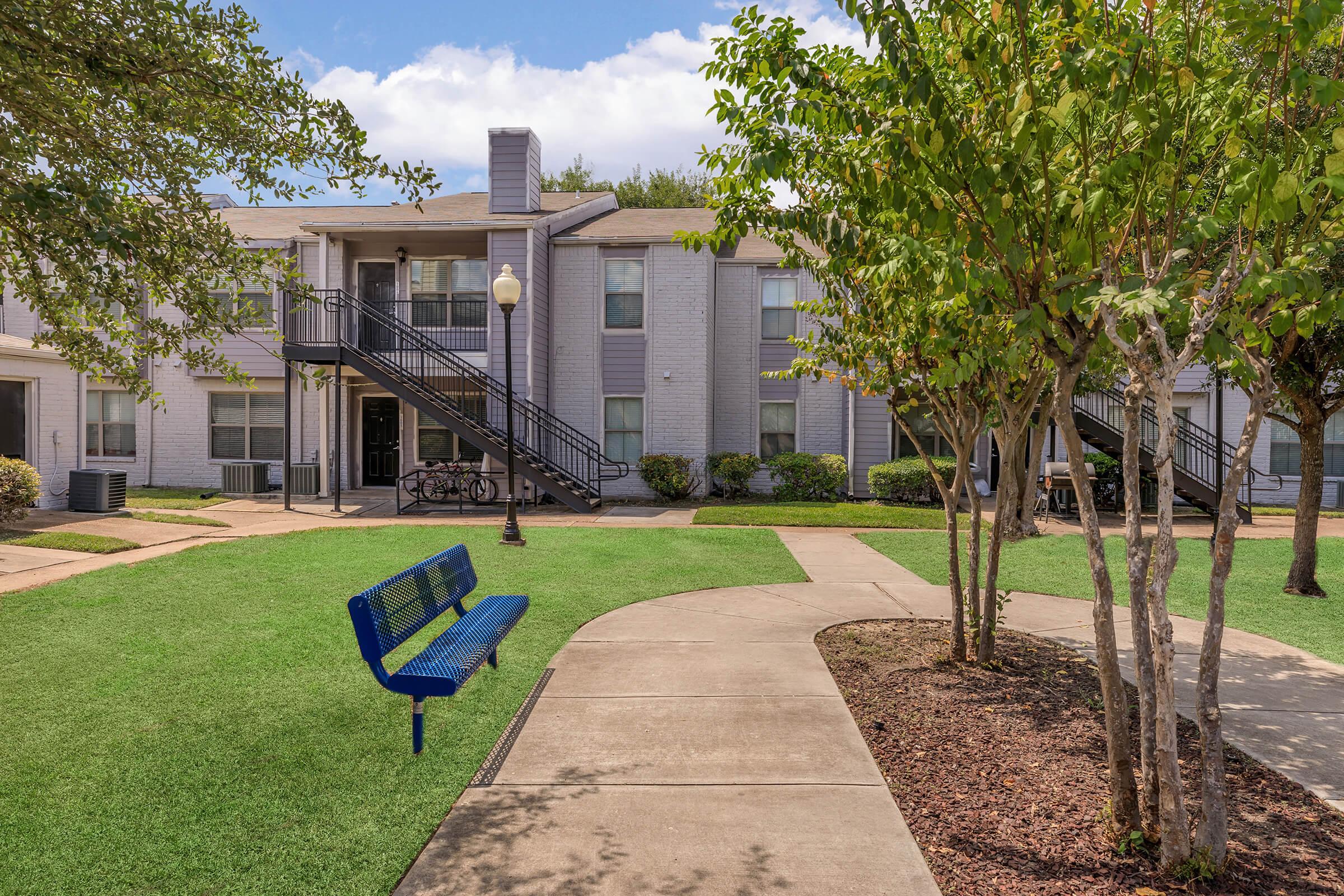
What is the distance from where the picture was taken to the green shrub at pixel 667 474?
18.6 m

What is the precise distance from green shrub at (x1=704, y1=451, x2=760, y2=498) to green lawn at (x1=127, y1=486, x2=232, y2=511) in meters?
10.9

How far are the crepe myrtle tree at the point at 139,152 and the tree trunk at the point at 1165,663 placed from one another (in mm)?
4295

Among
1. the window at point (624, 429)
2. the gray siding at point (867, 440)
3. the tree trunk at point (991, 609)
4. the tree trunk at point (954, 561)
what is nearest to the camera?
the tree trunk at point (991, 609)

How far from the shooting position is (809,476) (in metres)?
19.1

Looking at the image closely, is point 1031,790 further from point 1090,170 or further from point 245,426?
point 245,426

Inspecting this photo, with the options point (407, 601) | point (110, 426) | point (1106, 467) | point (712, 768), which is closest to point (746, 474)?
point (1106, 467)

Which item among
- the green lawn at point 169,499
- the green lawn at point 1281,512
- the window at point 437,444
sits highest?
the window at point 437,444

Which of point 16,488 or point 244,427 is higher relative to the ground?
point 244,427

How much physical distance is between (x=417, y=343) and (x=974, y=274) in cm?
1689

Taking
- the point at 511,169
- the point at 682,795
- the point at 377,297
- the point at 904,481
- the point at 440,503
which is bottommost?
the point at 682,795

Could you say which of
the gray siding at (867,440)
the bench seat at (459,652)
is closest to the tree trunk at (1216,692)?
the bench seat at (459,652)

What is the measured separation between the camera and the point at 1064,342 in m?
3.60

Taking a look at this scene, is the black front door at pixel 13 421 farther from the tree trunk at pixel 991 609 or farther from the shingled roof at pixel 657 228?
the tree trunk at pixel 991 609

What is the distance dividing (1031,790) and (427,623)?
3620 millimetres
